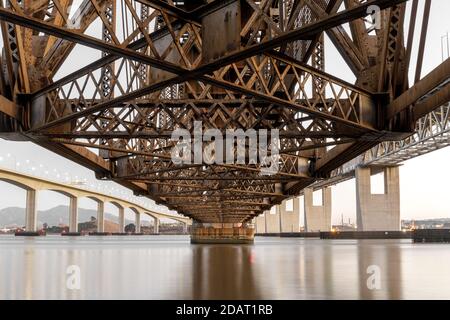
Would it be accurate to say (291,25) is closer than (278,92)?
Yes

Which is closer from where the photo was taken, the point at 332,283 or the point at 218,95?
the point at 332,283

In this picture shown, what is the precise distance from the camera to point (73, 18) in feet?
47.6

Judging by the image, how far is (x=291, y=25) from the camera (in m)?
11.2

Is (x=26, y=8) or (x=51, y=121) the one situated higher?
(x=26, y=8)

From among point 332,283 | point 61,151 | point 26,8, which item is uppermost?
point 26,8

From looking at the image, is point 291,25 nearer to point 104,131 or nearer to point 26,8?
point 26,8
